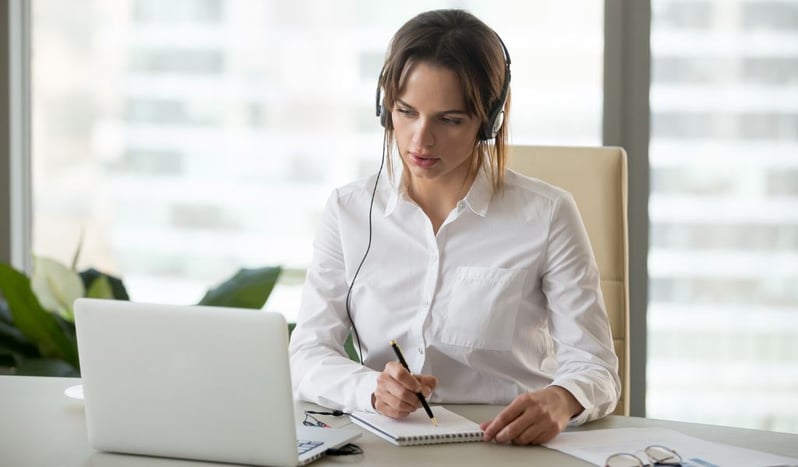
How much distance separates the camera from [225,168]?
295 centimetres

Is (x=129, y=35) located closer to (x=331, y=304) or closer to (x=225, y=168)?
(x=225, y=168)

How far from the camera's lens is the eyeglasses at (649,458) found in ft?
3.92

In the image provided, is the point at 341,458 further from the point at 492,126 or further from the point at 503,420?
the point at 492,126

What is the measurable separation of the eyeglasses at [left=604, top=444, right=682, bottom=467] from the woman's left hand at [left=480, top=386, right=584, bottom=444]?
11 centimetres

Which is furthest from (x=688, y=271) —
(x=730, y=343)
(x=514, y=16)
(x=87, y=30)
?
(x=87, y=30)

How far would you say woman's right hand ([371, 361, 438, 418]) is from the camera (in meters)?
1.34

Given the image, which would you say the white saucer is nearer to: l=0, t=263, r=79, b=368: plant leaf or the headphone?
the headphone

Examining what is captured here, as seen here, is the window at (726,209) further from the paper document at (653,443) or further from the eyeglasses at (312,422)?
the eyeglasses at (312,422)

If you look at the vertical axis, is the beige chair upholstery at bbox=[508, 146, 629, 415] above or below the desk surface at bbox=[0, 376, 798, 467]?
above

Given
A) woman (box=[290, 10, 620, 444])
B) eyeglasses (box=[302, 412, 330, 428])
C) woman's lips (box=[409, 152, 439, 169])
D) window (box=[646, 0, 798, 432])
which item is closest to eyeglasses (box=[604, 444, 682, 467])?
woman (box=[290, 10, 620, 444])

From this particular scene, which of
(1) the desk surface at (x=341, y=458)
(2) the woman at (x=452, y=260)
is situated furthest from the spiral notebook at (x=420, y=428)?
(2) the woman at (x=452, y=260)

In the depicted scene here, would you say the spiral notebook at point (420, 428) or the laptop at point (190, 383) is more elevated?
the laptop at point (190, 383)

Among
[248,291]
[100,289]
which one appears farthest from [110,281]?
[248,291]

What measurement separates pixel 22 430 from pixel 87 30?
1910 millimetres
